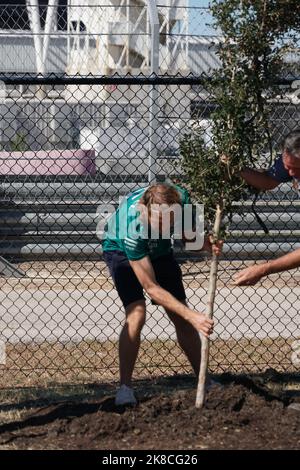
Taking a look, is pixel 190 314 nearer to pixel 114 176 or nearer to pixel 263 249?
pixel 263 249

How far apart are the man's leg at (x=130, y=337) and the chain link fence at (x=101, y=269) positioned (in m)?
1.18

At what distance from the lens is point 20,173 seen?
1130 cm

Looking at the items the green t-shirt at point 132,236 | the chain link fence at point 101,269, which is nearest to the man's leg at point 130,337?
the green t-shirt at point 132,236

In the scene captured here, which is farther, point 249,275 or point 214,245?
point 214,245

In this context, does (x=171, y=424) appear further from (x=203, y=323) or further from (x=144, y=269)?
(x=144, y=269)

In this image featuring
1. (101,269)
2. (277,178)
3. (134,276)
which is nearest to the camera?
(277,178)

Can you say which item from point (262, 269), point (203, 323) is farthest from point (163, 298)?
point (262, 269)

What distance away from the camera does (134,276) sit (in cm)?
603

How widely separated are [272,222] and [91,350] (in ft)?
9.58

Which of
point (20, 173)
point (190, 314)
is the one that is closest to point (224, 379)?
point (190, 314)

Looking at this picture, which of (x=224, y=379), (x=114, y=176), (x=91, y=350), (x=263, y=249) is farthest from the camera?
(x=114, y=176)

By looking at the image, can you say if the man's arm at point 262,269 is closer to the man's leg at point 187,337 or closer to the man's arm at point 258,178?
the man's arm at point 258,178

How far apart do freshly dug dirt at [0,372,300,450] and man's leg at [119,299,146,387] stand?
0.67 feet

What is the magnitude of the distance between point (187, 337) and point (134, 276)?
1.65ft
